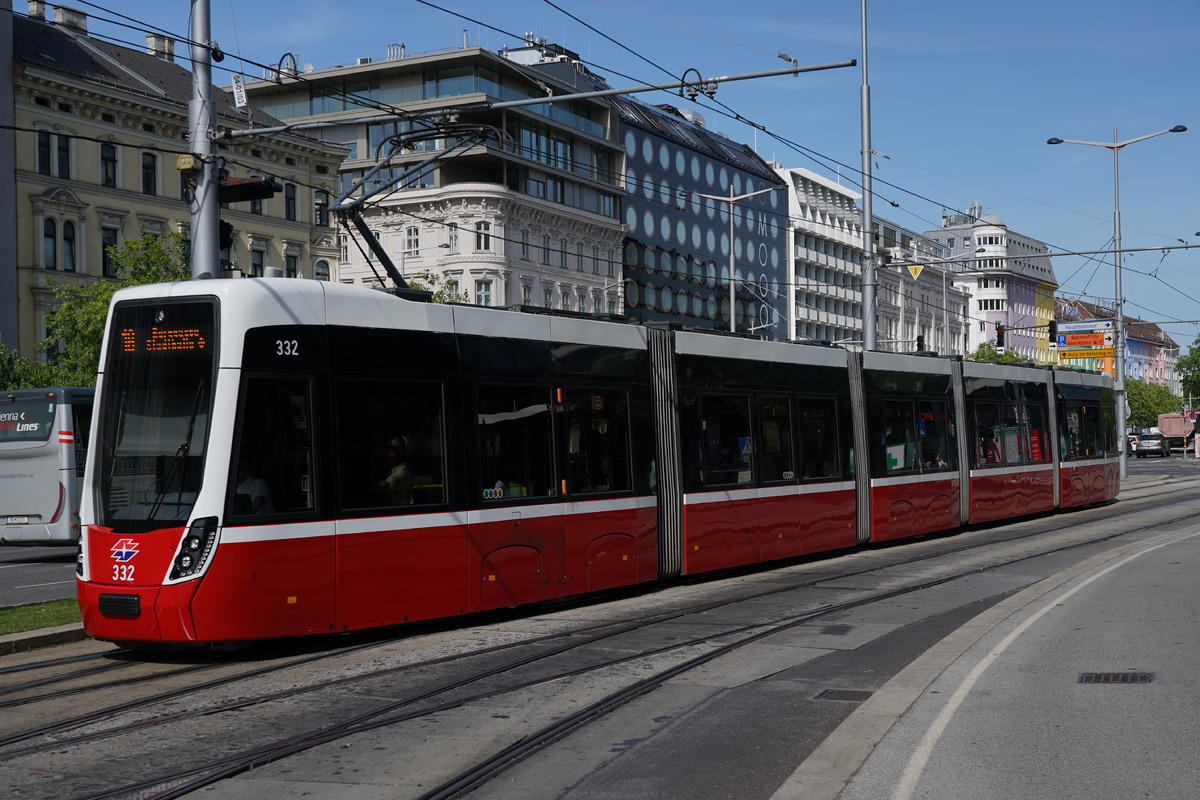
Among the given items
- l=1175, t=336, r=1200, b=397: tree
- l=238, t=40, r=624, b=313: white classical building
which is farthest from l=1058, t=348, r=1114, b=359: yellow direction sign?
l=1175, t=336, r=1200, b=397: tree

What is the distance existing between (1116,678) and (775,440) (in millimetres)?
7893

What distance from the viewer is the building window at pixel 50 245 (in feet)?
151

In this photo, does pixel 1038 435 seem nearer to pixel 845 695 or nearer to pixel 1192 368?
pixel 845 695

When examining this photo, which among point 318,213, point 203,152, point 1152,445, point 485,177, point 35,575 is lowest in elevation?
point 35,575

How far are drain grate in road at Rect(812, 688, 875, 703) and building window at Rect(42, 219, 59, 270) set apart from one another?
A: 144ft

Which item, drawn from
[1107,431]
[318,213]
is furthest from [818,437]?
[318,213]

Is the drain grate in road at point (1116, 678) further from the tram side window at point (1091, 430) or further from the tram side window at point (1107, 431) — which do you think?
the tram side window at point (1107, 431)

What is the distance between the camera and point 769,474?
15.9 metres

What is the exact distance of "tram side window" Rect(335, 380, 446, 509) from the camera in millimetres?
10094

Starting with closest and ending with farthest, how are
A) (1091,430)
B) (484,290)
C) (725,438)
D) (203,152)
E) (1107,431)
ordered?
(203,152)
(725,438)
(1091,430)
(1107,431)
(484,290)

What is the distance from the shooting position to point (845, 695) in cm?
812

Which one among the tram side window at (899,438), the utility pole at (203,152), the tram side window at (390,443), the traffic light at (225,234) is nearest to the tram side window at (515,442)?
the tram side window at (390,443)

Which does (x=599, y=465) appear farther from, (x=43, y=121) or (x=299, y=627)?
(x=43, y=121)

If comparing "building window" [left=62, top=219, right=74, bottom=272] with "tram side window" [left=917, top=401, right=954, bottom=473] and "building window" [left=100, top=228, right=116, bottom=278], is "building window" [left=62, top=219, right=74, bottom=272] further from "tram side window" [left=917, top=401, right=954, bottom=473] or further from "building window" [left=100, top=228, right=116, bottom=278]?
"tram side window" [left=917, top=401, right=954, bottom=473]
